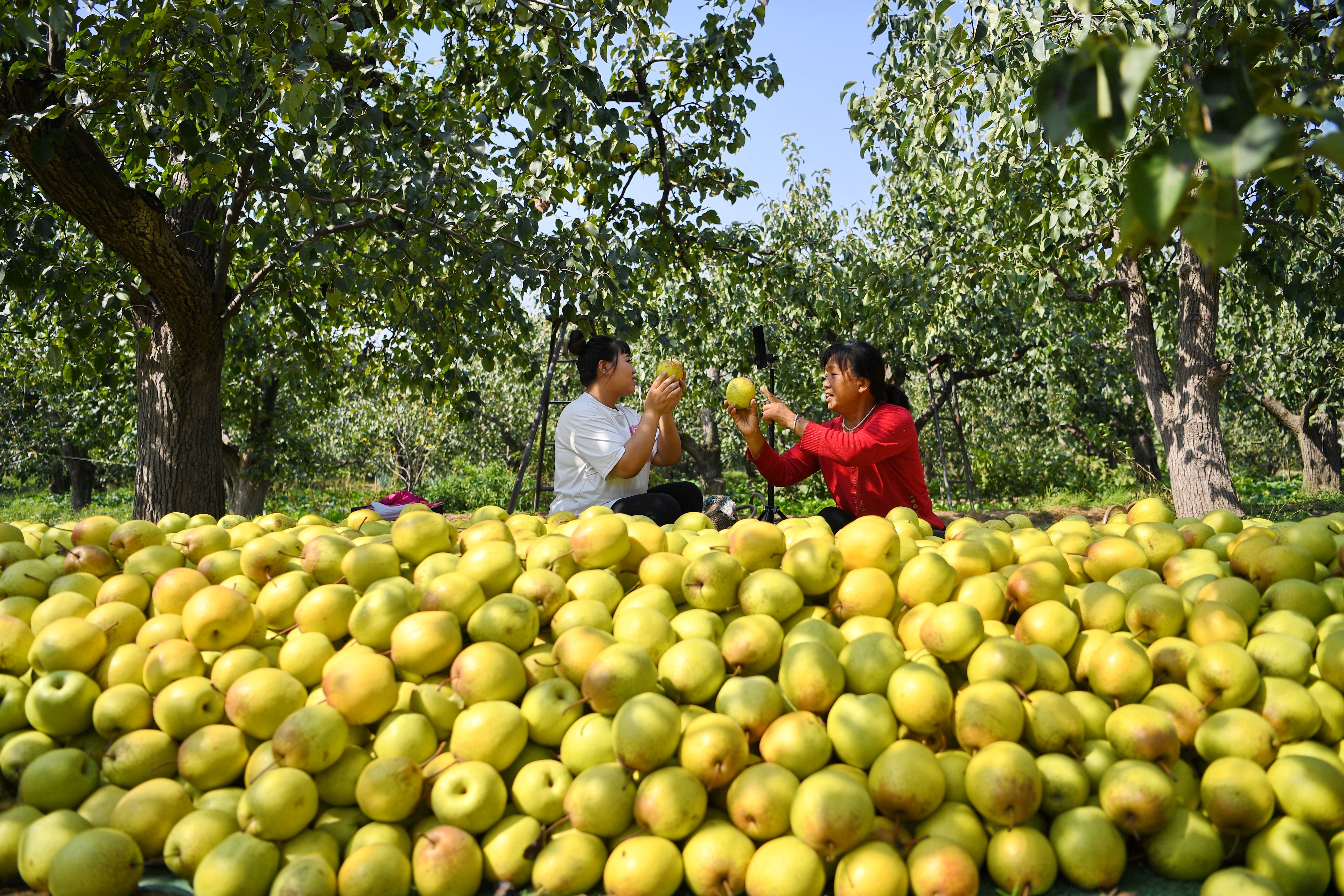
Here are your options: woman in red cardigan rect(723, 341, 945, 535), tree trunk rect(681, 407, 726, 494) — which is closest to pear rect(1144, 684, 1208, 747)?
woman in red cardigan rect(723, 341, 945, 535)

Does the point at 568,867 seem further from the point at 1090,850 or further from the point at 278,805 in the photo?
the point at 1090,850

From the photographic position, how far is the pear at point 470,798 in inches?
61.3

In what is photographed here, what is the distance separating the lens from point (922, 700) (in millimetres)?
1601

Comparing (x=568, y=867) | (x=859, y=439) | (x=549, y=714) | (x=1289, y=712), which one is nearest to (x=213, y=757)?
(x=549, y=714)

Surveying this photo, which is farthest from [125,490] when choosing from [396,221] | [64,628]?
[64,628]

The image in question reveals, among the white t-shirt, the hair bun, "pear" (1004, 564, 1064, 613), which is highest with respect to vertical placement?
the hair bun

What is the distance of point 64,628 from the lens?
6.28 feet

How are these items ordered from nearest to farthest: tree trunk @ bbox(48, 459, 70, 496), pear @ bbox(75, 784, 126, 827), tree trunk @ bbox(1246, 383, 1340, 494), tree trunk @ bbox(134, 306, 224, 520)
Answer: pear @ bbox(75, 784, 126, 827)
tree trunk @ bbox(134, 306, 224, 520)
tree trunk @ bbox(1246, 383, 1340, 494)
tree trunk @ bbox(48, 459, 70, 496)

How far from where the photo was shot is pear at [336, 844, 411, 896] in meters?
1.44

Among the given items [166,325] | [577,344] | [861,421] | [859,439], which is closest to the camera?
[859,439]

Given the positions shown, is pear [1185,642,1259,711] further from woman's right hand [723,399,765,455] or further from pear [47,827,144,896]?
woman's right hand [723,399,765,455]

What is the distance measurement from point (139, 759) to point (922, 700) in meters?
1.65

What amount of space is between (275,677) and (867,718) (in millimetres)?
1265

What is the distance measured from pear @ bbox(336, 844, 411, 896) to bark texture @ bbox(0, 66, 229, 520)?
4.39 m
